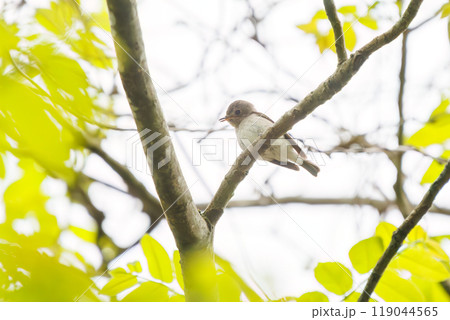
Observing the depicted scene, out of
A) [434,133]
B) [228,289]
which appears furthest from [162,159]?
[434,133]

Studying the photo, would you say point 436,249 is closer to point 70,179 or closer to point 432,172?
point 432,172

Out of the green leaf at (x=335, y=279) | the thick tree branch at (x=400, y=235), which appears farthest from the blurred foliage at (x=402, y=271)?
the thick tree branch at (x=400, y=235)

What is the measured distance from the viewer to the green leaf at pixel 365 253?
6.57 ft

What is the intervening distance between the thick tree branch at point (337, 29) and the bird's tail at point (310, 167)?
254cm

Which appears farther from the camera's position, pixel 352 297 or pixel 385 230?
pixel 385 230

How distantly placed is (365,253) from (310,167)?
281 centimetres

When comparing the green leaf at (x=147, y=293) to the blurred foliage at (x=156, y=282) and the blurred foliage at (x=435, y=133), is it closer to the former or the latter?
the blurred foliage at (x=156, y=282)

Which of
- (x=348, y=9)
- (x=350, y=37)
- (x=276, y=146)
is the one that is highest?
(x=276, y=146)

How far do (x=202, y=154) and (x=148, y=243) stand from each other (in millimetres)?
1770

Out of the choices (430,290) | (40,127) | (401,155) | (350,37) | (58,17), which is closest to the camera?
(40,127)

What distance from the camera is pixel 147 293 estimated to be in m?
1.90

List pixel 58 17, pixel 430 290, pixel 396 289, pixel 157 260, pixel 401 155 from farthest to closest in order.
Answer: pixel 401 155 < pixel 157 260 < pixel 430 290 < pixel 396 289 < pixel 58 17

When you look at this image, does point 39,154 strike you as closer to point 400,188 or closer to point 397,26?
point 397,26

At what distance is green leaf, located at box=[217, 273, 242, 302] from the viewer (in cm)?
191
